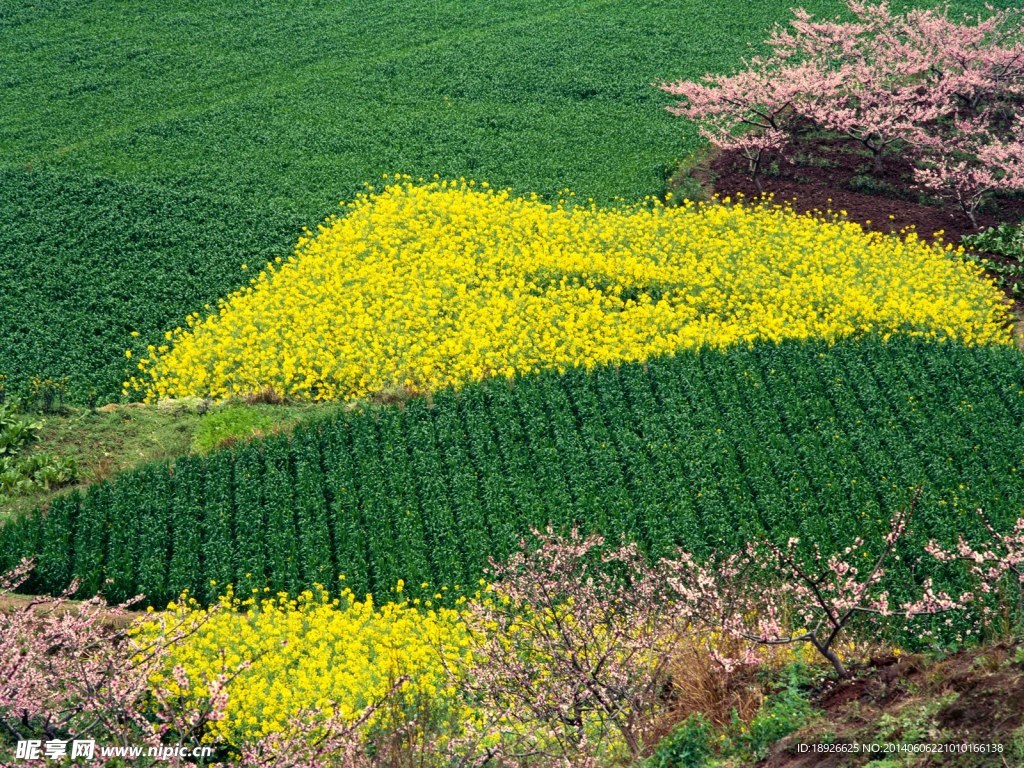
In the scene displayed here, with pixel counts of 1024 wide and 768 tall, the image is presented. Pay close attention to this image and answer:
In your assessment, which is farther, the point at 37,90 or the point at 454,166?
the point at 37,90

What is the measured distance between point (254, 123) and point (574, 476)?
22.0 m

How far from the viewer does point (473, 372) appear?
85.3ft

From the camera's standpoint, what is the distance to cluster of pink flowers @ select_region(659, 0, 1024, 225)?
34094 millimetres

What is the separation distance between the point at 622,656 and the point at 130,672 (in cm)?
614

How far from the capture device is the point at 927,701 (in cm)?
1224

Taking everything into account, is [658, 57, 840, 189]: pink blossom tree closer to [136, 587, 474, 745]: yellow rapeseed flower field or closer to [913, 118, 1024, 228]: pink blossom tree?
[913, 118, 1024, 228]: pink blossom tree

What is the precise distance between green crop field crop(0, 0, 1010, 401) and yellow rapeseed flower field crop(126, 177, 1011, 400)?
6.66 feet

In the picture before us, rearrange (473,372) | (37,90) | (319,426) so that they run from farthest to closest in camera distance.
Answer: (37,90) → (473,372) → (319,426)

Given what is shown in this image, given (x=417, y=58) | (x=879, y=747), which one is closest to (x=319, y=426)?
(x=879, y=747)

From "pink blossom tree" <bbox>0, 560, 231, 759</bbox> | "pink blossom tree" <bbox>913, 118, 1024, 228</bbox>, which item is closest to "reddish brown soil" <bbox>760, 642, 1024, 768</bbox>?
"pink blossom tree" <bbox>0, 560, 231, 759</bbox>

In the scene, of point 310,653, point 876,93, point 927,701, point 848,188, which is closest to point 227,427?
point 310,653

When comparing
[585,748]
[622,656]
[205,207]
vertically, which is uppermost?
[585,748]

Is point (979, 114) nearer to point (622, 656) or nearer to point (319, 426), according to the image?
point (319, 426)

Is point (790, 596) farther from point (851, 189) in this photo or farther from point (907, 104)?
point (907, 104)
